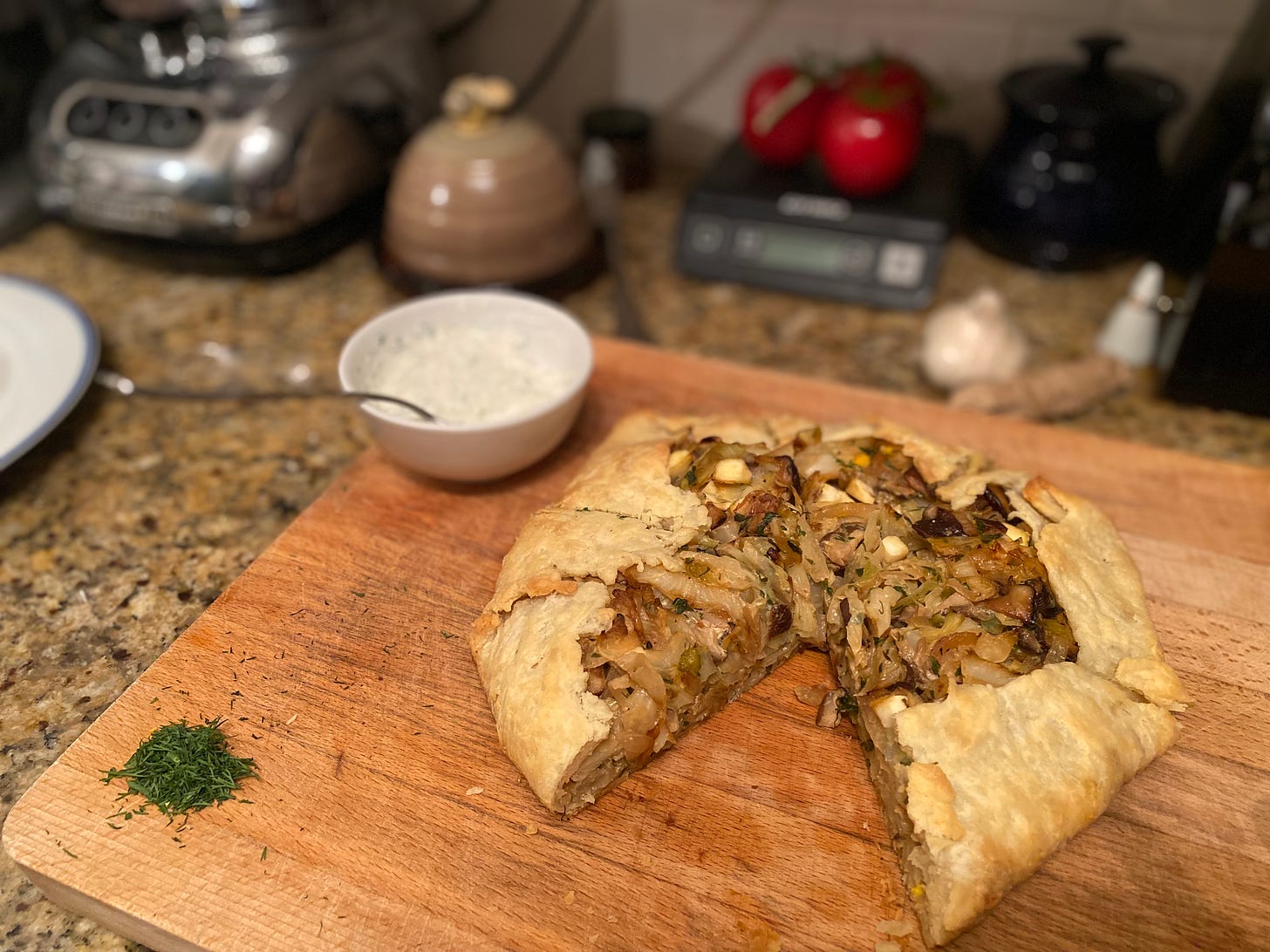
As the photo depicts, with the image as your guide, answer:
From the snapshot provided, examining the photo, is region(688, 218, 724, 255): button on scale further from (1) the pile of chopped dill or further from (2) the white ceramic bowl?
(1) the pile of chopped dill

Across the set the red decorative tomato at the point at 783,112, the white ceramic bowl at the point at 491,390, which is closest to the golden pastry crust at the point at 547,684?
the white ceramic bowl at the point at 491,390

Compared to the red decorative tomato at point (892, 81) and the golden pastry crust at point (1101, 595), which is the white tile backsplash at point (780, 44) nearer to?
the red decorative tomato at point (892, 81)

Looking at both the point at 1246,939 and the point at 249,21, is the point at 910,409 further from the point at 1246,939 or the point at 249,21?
the point at 249,21

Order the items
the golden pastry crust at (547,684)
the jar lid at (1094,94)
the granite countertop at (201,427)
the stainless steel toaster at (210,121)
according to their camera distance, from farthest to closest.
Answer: the stainless steel toaster at (210,121) < the jar lid at (1094,94) < the granite countertop at (201,427) < the golden pastry crust at (547,684)

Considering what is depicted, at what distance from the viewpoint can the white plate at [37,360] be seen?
251 cm

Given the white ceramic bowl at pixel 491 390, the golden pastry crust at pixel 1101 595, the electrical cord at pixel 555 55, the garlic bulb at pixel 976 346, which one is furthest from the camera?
the electrical cord at pixel 555 55

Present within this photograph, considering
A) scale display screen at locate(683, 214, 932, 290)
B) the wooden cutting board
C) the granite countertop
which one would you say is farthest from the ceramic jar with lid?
the wooden cutting board

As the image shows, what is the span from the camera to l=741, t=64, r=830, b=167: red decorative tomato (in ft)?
11.0

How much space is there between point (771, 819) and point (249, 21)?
3093 mm

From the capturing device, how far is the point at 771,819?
1.78m

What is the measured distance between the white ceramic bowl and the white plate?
2.95 feet

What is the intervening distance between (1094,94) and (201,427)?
3.13m

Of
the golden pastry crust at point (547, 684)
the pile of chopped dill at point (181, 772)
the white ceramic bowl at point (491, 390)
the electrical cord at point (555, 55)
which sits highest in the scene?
the electrical cord at point (555, 55)

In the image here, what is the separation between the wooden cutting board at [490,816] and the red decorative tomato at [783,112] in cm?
198
